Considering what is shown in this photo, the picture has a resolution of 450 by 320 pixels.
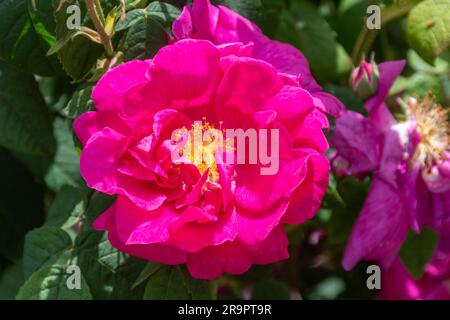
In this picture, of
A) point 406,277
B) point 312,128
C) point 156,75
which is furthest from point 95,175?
point 406,277

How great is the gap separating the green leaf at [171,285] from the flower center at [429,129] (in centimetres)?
36

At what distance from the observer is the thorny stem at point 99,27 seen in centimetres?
89

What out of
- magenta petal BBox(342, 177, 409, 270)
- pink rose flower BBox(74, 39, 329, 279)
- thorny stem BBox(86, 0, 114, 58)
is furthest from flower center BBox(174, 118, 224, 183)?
magenta petal BBox(342, 177, 409, 270)

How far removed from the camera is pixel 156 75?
0.87 m

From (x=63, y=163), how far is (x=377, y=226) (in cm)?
50

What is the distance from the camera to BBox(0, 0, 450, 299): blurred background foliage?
975 mm

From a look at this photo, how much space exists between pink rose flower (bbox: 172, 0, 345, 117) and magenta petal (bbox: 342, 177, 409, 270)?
0.53ft

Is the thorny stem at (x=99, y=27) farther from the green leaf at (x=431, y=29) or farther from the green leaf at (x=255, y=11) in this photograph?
the green leaf at (x=431, y=29)

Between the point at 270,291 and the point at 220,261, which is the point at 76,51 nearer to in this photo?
the point at 220,261

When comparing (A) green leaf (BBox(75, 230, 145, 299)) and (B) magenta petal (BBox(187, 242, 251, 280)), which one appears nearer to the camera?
(B) magenta petal (BBox(187, 242, 251, 280))

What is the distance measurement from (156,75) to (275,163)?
0.16 m

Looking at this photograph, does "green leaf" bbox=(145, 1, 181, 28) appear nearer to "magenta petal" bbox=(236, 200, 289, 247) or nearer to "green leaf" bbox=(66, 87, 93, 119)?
"green leaf" bbox=(66, 87, 93, 119)

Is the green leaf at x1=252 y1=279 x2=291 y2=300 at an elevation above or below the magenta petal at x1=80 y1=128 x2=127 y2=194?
below

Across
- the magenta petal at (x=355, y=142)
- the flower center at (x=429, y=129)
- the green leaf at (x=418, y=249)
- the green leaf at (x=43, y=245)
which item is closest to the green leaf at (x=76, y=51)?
the green leaf at (x=43, y=245)
